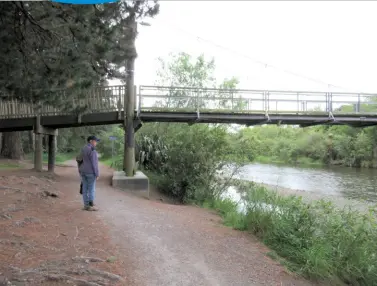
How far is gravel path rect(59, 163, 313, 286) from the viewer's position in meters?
4.39

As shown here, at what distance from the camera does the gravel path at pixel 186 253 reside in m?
4.39

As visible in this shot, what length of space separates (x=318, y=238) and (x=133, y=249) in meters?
3.30

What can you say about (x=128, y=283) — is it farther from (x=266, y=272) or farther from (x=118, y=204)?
(x=118, y=204)

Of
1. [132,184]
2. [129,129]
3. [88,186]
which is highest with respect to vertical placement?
[129,129]

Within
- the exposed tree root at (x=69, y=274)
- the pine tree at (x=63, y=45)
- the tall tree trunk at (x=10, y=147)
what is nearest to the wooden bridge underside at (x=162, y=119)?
the pine tree at (x=63, y=45)

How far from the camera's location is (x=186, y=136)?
13352 millimetres

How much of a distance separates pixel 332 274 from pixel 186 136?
870 centimetres

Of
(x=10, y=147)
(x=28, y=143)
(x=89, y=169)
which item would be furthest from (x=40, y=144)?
(x=28, y=143)

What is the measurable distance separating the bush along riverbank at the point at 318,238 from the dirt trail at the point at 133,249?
34 centimetres

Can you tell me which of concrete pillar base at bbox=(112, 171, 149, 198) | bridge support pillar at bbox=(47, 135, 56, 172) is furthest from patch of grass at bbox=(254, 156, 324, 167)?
concrete pillar base at bbox=(112, 171, 149, 198)

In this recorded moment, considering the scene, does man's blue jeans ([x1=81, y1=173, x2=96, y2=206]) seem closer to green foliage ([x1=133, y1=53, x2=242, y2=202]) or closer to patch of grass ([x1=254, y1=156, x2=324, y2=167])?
green foliage ([x1=133, y1=53, x2=242, y2=202])

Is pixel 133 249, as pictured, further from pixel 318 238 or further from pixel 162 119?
pixel 162 119

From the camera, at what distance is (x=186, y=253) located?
527 centimetres

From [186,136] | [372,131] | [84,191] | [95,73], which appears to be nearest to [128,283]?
[95,73]
